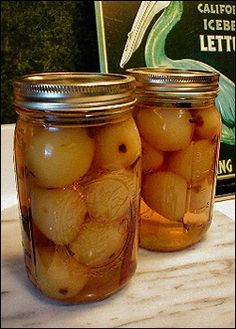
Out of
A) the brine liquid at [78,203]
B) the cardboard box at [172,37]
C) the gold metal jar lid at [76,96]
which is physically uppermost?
the cardboard box at [172,37]

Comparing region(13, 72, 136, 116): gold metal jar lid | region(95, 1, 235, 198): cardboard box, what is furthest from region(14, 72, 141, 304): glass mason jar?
region(95, 1, 235, 198): cardboard box

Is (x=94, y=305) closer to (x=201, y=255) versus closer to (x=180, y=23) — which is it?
(x=201, y=255)

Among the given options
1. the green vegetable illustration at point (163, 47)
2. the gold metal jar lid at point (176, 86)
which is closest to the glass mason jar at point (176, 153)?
the gold metal jar lid at point (176, 86)

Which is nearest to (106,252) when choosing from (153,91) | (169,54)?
(153,91)

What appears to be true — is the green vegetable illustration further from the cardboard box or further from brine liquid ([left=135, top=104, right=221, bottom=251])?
brine liquid ([left=135, top=104, right=221, bottom=251])

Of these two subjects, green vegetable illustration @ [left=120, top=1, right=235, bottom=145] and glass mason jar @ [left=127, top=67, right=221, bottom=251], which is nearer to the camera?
glass mason jar @ [left=127, top=67, right=221, bottom=251]

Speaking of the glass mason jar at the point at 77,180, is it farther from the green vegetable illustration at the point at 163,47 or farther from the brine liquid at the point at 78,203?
the green vegetable illustration at the point at 163,47

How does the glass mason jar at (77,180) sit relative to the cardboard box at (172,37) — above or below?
below
